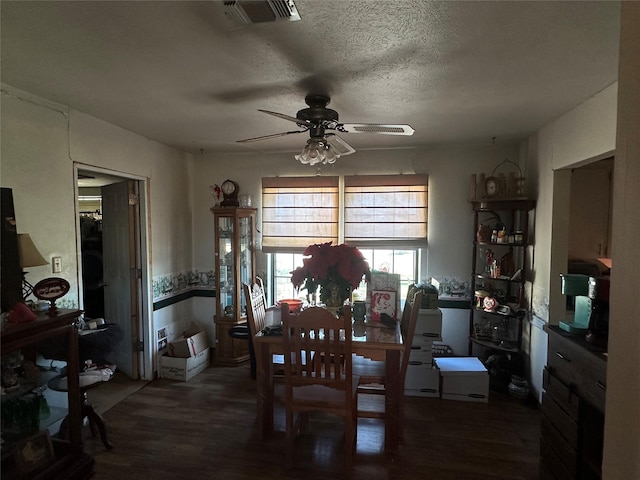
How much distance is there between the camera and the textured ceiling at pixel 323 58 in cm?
140

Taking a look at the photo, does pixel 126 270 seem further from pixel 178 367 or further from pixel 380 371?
pixel 380 371

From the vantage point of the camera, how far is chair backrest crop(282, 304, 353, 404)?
2.04 metres

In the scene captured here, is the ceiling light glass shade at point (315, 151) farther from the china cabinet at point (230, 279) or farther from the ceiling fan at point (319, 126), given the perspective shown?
the china cabinet at point (230, 279)

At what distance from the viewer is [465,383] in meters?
3.07

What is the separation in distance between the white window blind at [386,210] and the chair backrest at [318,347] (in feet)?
6.14

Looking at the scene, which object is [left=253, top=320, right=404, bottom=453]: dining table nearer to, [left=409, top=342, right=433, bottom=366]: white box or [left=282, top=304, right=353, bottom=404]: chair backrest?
[left=282, top=304, right=353, bottom=404]: chair backrest

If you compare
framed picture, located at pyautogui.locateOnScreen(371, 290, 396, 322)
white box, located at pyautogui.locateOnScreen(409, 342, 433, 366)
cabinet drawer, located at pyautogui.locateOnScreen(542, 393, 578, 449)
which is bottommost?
white box, located at pyautogui.locateOnScreen(409, 342, 433, 366)

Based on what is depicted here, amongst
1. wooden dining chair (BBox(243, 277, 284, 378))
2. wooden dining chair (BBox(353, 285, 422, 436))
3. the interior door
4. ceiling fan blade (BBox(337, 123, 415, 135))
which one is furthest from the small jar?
the interior door

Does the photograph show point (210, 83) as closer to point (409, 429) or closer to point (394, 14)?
point (394, 14)

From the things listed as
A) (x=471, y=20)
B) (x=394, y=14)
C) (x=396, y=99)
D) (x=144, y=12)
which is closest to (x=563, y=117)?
(x=396, y=99)

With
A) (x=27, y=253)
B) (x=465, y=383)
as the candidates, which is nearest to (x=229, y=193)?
(x=27, y=253)

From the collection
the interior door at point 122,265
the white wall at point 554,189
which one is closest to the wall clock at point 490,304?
the white wall at point 554,189

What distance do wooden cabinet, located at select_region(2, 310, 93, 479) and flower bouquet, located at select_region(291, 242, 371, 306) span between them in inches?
57.0

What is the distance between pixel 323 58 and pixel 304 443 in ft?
8.03
